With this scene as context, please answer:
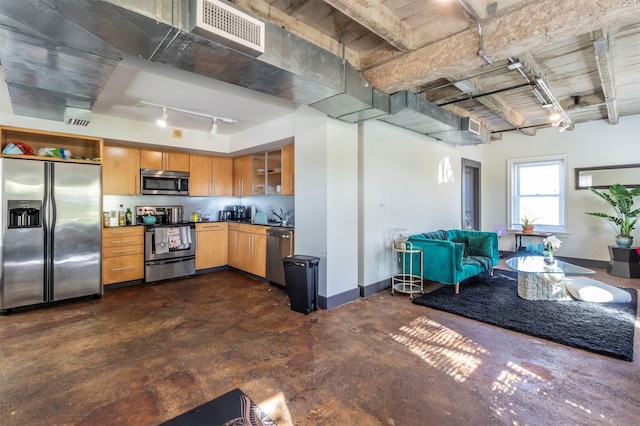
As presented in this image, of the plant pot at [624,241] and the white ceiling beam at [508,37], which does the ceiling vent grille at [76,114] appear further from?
the plant pot at [624,241]

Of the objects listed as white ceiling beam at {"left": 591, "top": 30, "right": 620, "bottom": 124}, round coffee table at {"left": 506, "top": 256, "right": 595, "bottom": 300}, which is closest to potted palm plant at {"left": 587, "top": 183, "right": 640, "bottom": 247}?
white ceiling beam at {"left": 591, "top": 30, "right": 620, "bottom": 124}

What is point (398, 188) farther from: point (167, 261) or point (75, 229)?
point (75, 229)

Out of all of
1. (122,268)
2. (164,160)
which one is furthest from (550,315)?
(164,160)

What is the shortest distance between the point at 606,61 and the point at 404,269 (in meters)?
3.40

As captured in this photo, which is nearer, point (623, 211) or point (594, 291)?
point (594, 291)

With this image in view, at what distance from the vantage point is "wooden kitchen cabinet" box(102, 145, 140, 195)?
4988 mm

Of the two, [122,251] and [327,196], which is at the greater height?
[327,196]

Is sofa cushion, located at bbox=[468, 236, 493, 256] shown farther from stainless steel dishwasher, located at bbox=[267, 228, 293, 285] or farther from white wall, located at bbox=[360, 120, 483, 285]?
stainless steel dishwasher, located at bbox=[267, 228, 293, 285]

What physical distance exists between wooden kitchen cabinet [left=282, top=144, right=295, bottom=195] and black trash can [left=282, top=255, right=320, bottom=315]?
1.46m

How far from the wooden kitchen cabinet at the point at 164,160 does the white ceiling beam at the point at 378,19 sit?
14.0 ft

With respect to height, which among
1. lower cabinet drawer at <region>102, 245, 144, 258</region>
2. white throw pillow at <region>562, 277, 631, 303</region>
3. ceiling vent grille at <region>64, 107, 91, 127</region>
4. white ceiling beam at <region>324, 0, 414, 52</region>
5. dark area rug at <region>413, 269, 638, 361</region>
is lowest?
dark area rug at <region>413, 269, 638, 361</region>

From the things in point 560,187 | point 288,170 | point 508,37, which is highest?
point 508,37

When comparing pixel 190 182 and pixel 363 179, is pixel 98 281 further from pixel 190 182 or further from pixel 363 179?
pixel 363 179

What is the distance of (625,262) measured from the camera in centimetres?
546
